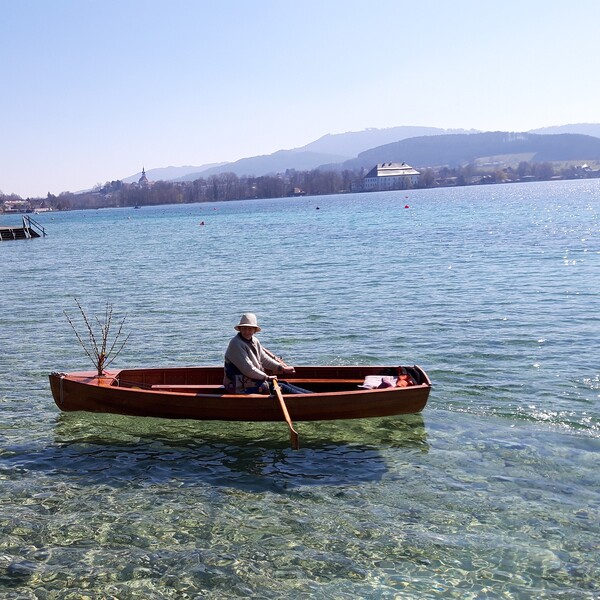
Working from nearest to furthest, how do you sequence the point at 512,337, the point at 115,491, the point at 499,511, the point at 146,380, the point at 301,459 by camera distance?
1. the point at 499,511
2. the point at 115,491
3. the point at 301,459
4. the point at 146,380
5. the point at 512,337

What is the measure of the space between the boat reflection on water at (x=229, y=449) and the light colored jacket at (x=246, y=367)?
795 mm

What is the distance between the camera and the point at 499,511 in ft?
31.2

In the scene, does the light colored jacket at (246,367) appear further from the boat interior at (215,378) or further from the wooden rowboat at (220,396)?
the boat interior at (215,378)

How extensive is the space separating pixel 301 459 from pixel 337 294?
17739mm

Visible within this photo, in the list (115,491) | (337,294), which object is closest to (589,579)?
(115,491)

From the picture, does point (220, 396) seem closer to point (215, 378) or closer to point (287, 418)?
point (287, 418)

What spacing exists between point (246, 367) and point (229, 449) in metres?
1.47

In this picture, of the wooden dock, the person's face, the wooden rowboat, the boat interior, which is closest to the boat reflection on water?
the wooden rowboat

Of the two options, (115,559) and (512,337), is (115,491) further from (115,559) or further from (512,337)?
(512,337)

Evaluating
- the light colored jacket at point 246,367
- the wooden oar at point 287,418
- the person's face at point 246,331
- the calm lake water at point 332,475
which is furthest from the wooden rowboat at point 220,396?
the person's face at point 246,331

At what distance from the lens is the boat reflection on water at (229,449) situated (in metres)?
11.1

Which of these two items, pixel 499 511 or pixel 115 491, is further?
pixel 115 491

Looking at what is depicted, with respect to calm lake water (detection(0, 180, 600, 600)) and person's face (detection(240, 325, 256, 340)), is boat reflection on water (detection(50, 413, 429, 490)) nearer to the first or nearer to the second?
calm lake water (detection(0, 180, 600, 600))

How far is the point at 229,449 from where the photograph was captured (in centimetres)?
1230
